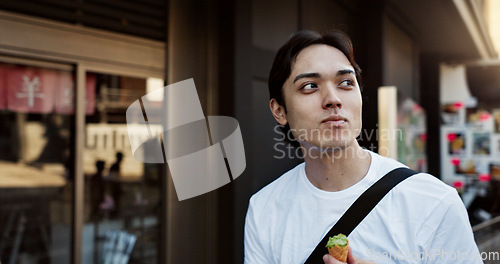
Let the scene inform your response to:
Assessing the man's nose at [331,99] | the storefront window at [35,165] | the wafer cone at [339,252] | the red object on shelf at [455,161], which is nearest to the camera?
the wafer cone at [339,252]

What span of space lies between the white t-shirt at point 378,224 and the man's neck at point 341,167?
5cm

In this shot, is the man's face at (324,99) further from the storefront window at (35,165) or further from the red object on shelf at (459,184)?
the red object on shelf at (459,184)

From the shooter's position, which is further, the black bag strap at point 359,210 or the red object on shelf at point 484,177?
the red object on shelf at point 484,177

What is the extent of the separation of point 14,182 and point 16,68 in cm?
824

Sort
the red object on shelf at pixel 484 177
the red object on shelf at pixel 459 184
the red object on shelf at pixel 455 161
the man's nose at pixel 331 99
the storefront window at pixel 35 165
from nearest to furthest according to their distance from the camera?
the man's nose at pixel 331 99 < the storefront window at pixel 35 165 < the red object on shelf at pixel 484 177 < the red object on shelf at pixel 459 184 < the red object on shelf at pixel 455 161

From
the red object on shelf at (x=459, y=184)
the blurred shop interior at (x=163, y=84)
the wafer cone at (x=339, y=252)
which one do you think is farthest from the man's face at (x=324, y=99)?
the red object on shelf at (x=459, y=184)

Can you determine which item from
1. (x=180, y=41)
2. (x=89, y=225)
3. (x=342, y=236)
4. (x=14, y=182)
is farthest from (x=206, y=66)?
(x=14, y=182)

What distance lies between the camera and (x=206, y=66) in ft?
13.0

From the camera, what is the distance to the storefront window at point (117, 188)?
13.1 feet

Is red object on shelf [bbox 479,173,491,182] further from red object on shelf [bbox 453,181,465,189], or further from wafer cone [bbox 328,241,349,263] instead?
wafer cone [bbox 328,241,349,263]

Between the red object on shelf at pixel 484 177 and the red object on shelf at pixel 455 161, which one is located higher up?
the red object on shelf at pixel 455 161

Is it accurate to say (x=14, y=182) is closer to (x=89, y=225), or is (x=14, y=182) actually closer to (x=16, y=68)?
(x=89, y=225)

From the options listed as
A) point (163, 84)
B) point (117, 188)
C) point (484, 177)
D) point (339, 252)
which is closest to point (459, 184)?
point (484, 177)

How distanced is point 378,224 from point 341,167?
13.4 inches
